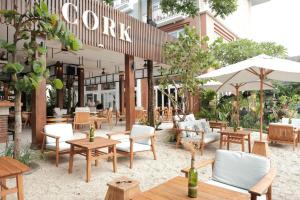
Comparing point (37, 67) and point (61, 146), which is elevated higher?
point (37, 67)

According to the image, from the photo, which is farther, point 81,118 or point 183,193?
point 81,118

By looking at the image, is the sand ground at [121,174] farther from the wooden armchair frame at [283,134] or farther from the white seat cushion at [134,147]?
the wooden armchair frame at [283,134]

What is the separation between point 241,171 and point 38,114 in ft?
15.8

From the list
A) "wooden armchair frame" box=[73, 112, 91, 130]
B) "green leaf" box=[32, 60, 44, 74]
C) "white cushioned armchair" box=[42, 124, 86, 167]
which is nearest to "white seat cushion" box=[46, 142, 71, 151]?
"white cushioned armchair" box=[42, 124, 86, 167]

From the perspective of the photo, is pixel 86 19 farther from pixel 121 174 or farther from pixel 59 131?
pixel 121 174

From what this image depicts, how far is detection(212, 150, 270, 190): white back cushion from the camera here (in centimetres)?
234

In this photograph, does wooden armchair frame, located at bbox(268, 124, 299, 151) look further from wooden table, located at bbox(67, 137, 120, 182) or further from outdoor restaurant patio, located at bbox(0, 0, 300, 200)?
wooden table, located at bbox(67, 137, 120, 182)

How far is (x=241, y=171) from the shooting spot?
8.02 feet

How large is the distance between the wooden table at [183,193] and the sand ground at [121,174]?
1.47 metres

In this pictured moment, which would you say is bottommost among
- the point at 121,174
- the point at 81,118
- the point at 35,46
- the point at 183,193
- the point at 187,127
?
the point at 121,174

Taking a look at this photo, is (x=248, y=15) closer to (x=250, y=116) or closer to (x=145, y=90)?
(x=145, y=90)

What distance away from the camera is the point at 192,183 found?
182 centimetres

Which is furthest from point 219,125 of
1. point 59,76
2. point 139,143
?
point 59,76

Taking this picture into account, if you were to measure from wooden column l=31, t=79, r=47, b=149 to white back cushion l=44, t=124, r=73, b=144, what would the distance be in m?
0.79
